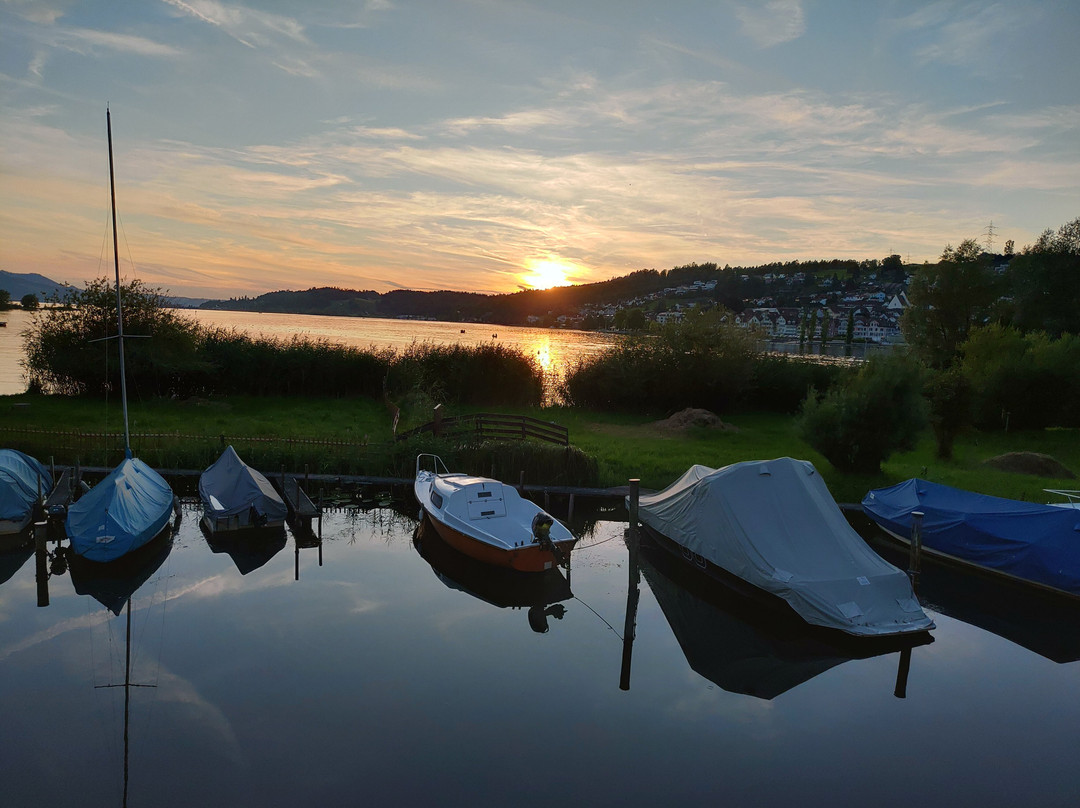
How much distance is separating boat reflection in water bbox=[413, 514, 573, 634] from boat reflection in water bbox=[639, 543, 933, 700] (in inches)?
92.0

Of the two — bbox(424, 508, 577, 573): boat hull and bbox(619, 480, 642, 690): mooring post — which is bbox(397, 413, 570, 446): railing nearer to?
bbox(424, 508, 577, 573): boat hull

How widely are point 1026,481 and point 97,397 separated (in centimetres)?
4332

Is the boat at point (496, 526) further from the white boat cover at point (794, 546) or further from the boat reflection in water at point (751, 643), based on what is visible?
the white boat cover at point (794, 546)

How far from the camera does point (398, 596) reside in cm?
1434

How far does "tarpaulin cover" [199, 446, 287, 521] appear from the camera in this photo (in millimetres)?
17359

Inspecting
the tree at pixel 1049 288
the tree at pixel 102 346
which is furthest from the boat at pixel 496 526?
the tree at pixel 1049 288

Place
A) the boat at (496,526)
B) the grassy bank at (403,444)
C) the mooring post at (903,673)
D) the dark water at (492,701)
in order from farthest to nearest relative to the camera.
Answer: the grassy bank at (403,444) < the boat at (496,526) < the mooring post at (903,673) < the dark water at (492,701)

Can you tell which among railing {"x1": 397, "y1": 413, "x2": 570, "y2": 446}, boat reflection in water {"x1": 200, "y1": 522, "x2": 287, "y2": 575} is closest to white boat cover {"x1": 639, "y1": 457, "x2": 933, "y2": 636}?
railing {"x1": 397, "y1": 413, "x2": 570, "y2": 446}

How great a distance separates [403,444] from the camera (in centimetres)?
2330

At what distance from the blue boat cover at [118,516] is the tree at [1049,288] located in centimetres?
5335

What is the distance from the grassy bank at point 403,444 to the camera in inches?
891

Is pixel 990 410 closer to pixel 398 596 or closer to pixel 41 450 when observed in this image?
pixel 398 596

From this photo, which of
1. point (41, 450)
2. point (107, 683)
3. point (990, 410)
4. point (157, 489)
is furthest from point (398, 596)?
point (990, 410)

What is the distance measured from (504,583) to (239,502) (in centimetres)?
766
